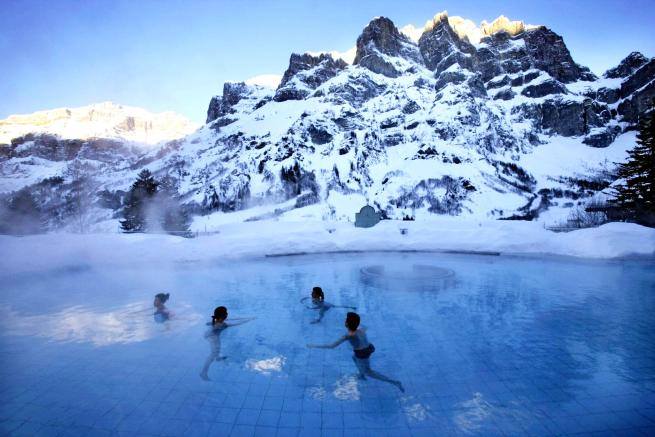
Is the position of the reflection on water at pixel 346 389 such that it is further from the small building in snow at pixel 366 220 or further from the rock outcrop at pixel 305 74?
the rock outcrop at pixel 305 74

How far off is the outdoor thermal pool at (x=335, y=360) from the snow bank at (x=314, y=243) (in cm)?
260

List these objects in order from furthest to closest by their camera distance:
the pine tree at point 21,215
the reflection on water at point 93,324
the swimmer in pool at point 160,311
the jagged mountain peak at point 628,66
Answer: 1. the jagged mountain peak at point 628,66
2. the pine tree at point 21,215
3. the swimmer in pool at point 160,311
4. the reflection on water at point 93,324

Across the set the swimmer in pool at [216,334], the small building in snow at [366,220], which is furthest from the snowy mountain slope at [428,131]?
the swimmer in pool at [216,334]

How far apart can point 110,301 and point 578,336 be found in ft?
35.4

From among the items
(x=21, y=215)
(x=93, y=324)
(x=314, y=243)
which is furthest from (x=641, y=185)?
(x=21, y=215)

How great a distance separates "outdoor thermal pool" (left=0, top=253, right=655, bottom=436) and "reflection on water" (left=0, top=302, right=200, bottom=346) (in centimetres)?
5

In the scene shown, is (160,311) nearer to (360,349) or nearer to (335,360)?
(335,360)

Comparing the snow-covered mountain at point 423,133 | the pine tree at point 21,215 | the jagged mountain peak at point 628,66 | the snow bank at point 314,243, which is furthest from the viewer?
the jagged mountain peak at point 628,66

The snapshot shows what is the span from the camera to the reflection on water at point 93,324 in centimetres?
669

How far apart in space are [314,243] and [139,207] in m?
20.8

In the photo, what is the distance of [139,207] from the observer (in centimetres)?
3025

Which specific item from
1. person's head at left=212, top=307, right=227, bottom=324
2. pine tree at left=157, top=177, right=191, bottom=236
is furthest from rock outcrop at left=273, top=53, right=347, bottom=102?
person's head at left=212, top=307, right=227, bottom=324

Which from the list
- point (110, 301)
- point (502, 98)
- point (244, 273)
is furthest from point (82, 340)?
point (502, 98)

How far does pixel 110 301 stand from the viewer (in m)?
9.21
